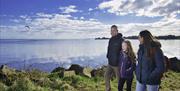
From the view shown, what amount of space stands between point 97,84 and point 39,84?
2257mm

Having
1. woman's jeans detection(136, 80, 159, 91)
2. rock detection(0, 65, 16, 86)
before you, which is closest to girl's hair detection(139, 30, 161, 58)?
woman's jeans detection(136, 80, 159, 91)

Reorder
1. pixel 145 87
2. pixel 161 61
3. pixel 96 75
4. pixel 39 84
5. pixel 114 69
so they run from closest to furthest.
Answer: pixel 161 61 → pixel 145 87 → pixel 114 69 → pixel 39 84 → pixel 96 75

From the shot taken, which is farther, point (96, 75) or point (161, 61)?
point (96, 75)

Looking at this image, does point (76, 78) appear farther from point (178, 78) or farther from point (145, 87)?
point (145, 87)

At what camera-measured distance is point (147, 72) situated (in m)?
7.30

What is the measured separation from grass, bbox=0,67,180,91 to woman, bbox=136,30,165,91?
4377mm

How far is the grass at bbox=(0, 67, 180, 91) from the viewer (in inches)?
430

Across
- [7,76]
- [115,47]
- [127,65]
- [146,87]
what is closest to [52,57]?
[7,76]

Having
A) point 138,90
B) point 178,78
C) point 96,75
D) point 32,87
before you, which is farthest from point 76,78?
point 138,90

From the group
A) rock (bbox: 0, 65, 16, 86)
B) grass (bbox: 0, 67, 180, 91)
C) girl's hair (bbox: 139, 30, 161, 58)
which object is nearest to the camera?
girl's hair (bbox: 139, 30, 161, 58)

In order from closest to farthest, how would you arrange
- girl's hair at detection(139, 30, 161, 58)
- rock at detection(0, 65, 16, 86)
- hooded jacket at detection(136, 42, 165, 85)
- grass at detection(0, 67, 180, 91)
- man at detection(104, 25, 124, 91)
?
hooded jacket at detection(136, 42, 165, 85)
girl's hair at detection(139, 30, 161, 58)
man at detection(104, 25, 124, 91)
grass at detection(0, 67, 180, 91)
rock at detection(0, 65, 16, 86)

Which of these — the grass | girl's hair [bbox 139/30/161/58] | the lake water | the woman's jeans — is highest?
girl's hair [bbox 139/30/161/58]

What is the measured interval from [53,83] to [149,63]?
5.43 meters

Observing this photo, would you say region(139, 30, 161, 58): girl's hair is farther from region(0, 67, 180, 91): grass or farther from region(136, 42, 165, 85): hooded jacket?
region(0, 67, 180, 91): grass
